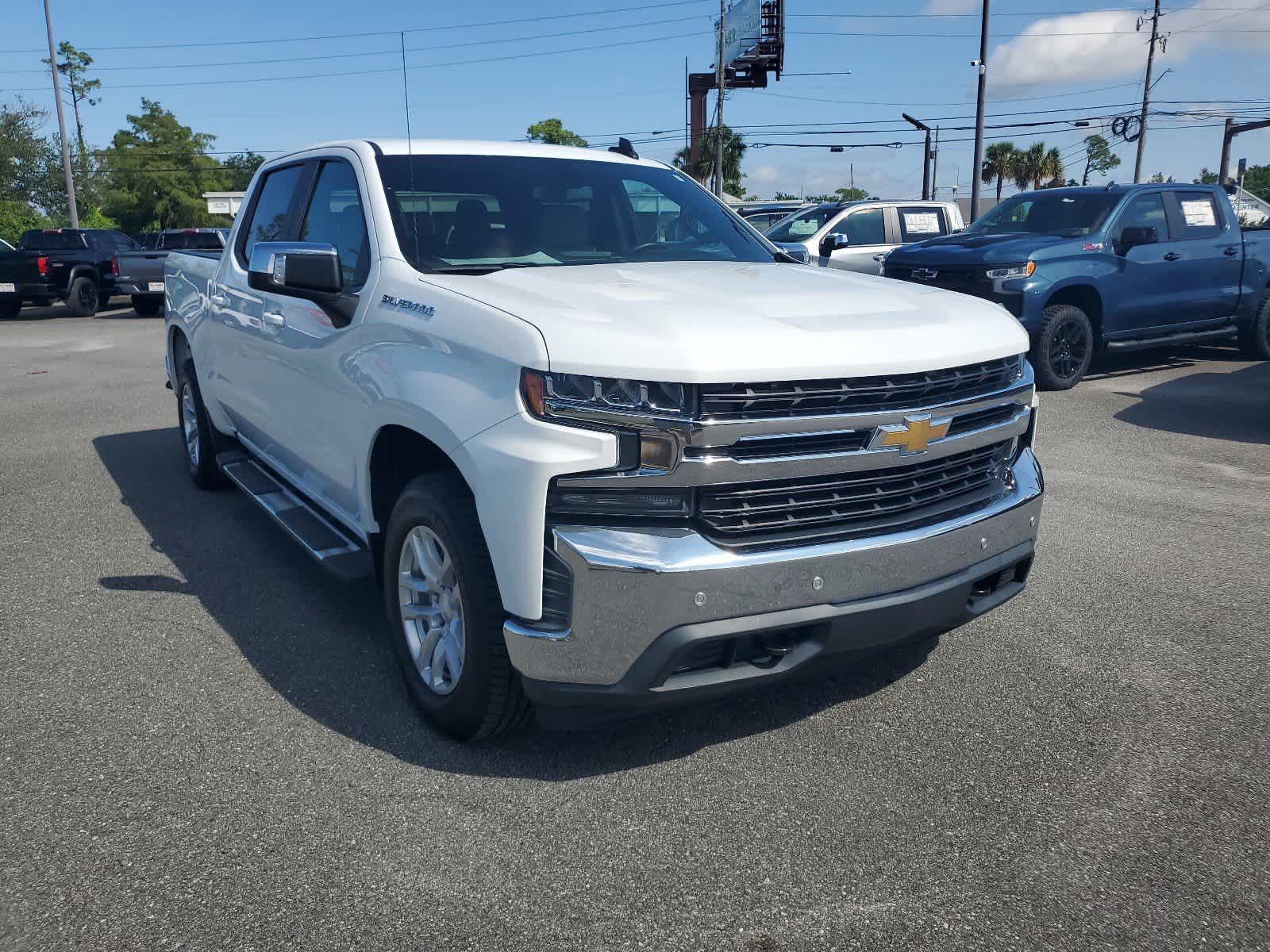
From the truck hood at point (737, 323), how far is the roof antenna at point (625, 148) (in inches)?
61.3

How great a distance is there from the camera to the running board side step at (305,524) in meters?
3.85

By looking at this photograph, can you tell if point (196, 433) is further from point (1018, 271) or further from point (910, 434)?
point (1018, 271)

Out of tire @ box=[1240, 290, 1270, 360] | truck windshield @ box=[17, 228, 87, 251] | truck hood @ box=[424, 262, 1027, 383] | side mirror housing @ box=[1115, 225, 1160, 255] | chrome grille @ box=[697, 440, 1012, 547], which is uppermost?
truck windshield @ box=[17, 228, 87, 251]

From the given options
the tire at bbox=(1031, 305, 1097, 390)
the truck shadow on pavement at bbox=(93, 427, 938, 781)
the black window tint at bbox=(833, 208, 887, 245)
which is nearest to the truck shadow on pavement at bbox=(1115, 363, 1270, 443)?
the tire at bbox=(1031, 305, 1097, 390)

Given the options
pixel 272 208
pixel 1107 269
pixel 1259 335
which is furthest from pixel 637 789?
pixel 1259 335

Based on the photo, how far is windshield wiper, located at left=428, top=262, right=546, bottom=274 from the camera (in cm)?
354

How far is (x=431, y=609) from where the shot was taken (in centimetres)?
326

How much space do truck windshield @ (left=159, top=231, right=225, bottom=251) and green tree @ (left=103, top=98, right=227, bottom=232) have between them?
47.4 metres

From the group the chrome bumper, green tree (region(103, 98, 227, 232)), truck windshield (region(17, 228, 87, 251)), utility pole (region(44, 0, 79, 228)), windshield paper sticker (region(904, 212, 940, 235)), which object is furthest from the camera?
green tree (region(103, 98, 227, 232))

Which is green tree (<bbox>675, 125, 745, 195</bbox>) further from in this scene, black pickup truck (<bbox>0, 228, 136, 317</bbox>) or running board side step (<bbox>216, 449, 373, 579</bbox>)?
running board side step (<bbox>216, 449, 373, 579</bbox>)

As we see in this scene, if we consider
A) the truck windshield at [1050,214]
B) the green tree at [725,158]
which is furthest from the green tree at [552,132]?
the truck windshield at [1050,214]

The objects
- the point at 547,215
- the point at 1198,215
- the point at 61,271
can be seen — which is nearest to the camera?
the point at 547,215

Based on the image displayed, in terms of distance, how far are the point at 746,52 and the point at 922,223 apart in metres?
32.4

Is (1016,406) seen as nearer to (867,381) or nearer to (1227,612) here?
(867,381)
